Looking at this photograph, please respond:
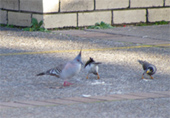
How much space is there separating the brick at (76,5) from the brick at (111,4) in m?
0.22

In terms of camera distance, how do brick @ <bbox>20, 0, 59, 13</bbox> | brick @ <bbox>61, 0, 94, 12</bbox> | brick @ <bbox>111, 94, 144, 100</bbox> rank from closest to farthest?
brick @ <bbox>111, 94, 144, 100</bbox>, brick @ <bbox>20, 0, 59, 13</bbox>, brick @ <bbox>61, 0, 94, 12</bbox>

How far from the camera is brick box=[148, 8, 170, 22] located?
494 inches

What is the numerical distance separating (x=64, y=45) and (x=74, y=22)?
270 cm

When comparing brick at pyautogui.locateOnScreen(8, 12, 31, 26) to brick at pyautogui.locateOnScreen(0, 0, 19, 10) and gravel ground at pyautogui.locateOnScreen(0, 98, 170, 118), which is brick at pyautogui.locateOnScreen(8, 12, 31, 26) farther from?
gravel ground at pyautogui.locateOnScreen(0, 98, 170, 118)

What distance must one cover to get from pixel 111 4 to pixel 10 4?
288 cm

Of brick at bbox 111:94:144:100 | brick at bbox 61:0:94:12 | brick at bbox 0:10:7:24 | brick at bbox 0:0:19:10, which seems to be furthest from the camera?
brick at bbox 0:10:7:24

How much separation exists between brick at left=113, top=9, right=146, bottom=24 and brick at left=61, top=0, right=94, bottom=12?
84 centimetres

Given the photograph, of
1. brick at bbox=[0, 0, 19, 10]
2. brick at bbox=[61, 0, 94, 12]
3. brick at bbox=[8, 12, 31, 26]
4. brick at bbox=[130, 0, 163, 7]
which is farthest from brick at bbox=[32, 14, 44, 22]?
brick at bbox=[130, 0, 163, 7]

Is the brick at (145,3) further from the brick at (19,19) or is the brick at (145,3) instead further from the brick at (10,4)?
the brick at (10,4)

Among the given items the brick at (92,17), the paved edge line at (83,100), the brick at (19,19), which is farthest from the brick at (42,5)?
the paved edge line at (83,100)

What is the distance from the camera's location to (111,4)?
39.3 ft

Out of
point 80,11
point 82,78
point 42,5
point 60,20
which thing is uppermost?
point 42,5

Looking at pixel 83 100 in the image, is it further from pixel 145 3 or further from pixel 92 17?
pixel 145 3

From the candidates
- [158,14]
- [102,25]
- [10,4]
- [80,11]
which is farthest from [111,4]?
[10,4]
